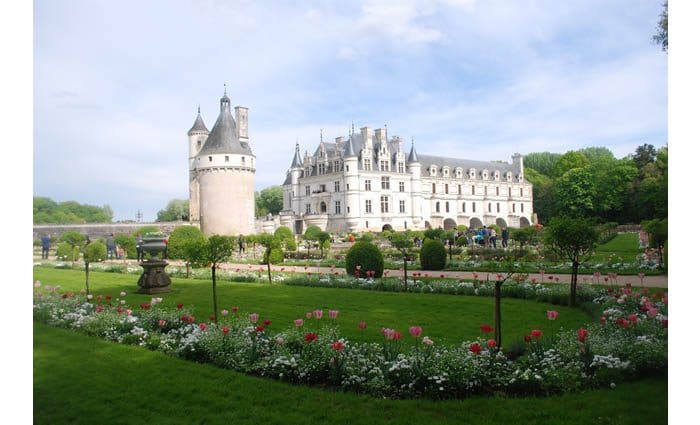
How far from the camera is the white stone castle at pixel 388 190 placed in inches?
1551

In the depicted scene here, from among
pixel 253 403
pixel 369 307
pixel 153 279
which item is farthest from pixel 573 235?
pixel 153 279

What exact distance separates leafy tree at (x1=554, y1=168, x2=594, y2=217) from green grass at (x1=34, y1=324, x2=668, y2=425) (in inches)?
208

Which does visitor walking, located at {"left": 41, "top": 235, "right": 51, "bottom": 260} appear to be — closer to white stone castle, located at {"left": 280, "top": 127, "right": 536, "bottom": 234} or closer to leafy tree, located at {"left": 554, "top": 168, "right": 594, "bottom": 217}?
leafy tree, located at {"left": 554, "top": 168, "right": 594, "bottom": 217}

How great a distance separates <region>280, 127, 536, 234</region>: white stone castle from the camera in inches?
1551

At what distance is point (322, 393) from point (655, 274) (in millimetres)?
9869

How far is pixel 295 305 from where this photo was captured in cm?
775

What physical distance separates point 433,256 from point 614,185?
646 cm

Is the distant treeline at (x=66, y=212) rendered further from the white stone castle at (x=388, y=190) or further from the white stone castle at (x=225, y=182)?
the white stone castle at (x=388, y=190)

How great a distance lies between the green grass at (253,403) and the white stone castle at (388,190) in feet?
115

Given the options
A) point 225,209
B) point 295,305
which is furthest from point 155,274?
point 225,209

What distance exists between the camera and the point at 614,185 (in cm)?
764

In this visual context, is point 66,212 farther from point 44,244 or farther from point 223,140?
point 223,140

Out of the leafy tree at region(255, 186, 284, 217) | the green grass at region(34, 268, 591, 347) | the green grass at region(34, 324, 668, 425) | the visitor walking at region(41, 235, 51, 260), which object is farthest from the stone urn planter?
the leafy tree at region(255, 186, 284, 217)
